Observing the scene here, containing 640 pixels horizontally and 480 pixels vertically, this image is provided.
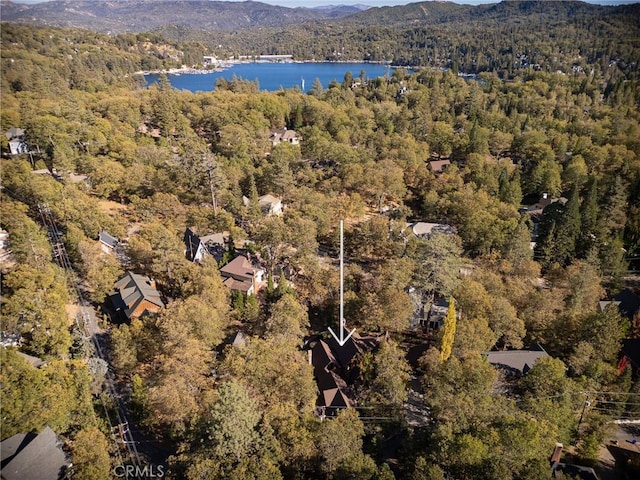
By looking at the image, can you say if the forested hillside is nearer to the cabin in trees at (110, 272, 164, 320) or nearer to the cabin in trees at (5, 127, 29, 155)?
the cabin in trees at (5, 127, 29, 155)

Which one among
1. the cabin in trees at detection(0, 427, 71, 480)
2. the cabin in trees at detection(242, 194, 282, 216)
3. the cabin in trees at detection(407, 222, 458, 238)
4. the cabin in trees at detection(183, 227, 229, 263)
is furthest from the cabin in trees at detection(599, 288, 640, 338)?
the cabin in trees at detection(0, 427, 71, 480)

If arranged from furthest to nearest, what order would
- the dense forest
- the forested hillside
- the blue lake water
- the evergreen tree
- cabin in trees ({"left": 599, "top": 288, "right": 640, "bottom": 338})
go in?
the blue lake water → the forested hillside → the evergreen tree → cabin in trees ({"left": 599, "top": 288, "right": 640, "bottom": 338}) → the dense forest

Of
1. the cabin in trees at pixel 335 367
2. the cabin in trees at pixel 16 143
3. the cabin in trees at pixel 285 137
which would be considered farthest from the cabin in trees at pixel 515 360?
the cabin in trees at pixel 16 143

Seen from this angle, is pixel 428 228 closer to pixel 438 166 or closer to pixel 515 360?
pixel 438 166

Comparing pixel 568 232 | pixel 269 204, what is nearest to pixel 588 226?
pixel 568 232

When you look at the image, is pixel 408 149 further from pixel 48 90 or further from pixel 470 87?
pixel 48 90

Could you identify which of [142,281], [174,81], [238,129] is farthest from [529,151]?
[174,81]

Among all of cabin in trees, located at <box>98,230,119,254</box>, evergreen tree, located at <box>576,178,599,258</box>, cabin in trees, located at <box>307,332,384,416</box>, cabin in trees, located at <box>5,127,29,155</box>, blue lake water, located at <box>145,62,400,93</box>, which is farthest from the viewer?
blue lake water, located at <box>145,62,400,93</box>
